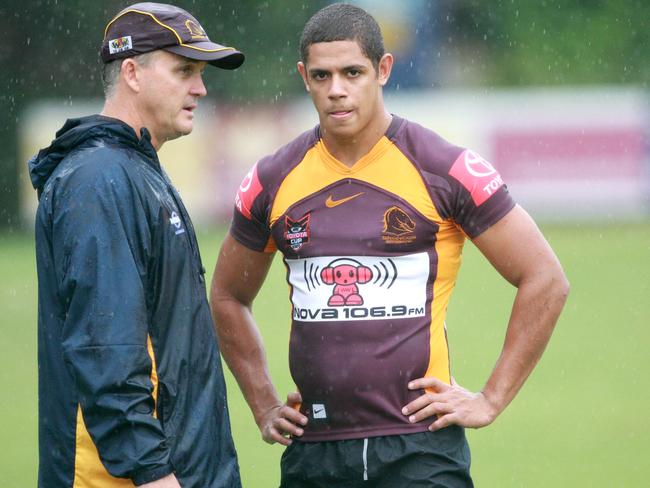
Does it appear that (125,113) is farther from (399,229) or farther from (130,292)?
(399,229)

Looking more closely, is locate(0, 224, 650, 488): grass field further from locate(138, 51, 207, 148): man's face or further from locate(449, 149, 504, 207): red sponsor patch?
locate(138, 51, 207, 148): man's face

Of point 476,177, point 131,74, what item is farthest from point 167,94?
point 476,177

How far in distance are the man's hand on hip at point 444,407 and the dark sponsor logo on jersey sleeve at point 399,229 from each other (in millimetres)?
499

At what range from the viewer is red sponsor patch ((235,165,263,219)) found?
442 centimetres

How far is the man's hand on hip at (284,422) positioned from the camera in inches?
169

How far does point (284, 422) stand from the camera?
4344 mm

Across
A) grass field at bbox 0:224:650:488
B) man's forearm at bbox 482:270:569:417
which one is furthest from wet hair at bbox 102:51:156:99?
grass field at bbox 0:224:650:488

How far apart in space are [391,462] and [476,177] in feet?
3.41

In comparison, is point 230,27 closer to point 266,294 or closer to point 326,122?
point 266,294

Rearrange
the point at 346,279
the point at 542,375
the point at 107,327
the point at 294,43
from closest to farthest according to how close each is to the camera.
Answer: the point at 107,327, the point at 346,279, the point at 542,375, the point at 294,43

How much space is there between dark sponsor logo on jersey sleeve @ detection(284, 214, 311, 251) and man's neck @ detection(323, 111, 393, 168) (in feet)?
0.87

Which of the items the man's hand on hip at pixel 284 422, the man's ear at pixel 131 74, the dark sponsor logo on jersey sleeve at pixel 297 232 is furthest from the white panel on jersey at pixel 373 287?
the man's ear at pixel 131 74

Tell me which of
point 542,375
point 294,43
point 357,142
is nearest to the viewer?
point 357,142

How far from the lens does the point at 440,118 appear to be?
19844 millimetres
